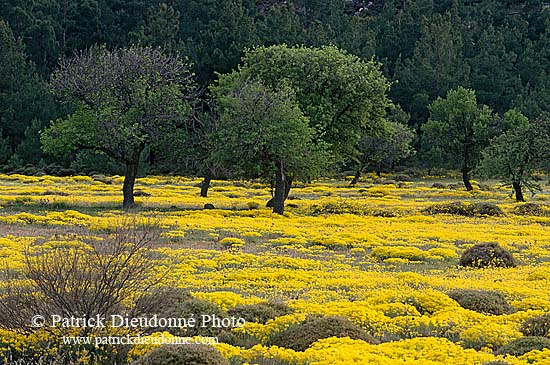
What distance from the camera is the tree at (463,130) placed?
67.2 metres

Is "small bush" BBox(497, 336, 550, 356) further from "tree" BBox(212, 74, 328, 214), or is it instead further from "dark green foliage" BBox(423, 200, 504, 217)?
"dark green foliage" BBox(423, 200, 504, 217)

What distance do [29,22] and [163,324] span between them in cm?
10891

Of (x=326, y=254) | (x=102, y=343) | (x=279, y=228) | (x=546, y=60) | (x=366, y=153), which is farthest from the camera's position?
(x=546, y=60)

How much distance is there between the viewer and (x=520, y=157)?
1971 inches

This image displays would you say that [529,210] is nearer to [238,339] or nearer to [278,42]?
[238,339]

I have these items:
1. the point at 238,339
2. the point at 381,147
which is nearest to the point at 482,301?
the point at 238,339

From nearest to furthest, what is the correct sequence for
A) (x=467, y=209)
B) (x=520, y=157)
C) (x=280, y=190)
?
(x=280, y=190) → (x=467, y=209) → (x=520, y=157)

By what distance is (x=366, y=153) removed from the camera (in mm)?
78250

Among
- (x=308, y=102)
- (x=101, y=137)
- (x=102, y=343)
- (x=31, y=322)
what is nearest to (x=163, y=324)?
(x=102, y=343)

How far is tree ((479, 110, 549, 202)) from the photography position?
50188 mm

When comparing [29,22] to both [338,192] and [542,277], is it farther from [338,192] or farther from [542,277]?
[542,277]

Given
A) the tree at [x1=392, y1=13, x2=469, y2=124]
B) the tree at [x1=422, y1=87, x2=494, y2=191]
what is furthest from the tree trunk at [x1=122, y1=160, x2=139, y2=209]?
the tree at [x1=392, y1=13, x2=469, y2=124]

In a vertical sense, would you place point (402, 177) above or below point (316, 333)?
above
